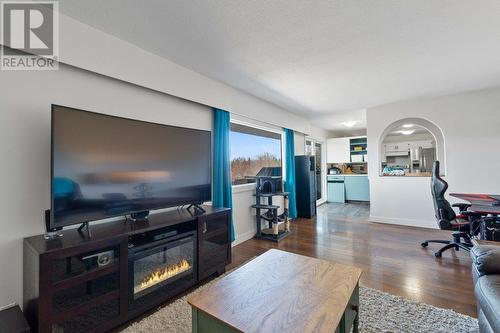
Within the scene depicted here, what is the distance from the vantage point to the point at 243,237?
11.9 ft

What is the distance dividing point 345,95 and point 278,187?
2.02 metres

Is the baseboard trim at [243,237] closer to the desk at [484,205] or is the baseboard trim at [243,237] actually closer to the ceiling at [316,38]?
the ceiling at [316,38]

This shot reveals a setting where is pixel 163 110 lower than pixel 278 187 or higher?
higher

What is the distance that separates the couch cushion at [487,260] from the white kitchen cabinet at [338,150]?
5794 mm

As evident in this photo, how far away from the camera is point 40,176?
1688mm

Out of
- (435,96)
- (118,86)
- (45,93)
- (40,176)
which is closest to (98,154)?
(40,176)

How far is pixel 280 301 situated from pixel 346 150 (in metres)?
6.72

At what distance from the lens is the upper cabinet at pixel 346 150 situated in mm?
6897

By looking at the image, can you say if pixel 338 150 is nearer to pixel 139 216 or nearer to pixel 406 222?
pixel 406 222

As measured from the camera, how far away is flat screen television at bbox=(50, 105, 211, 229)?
1.56 metres

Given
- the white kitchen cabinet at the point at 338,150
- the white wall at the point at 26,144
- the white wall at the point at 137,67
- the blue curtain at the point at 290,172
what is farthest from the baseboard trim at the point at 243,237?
the white kitchen cabinet at the point at 338,150

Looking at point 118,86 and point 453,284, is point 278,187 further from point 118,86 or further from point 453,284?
point 118,86

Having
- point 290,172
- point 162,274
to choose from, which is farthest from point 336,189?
point 162,274

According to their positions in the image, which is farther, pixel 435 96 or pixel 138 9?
pixel 435 96
